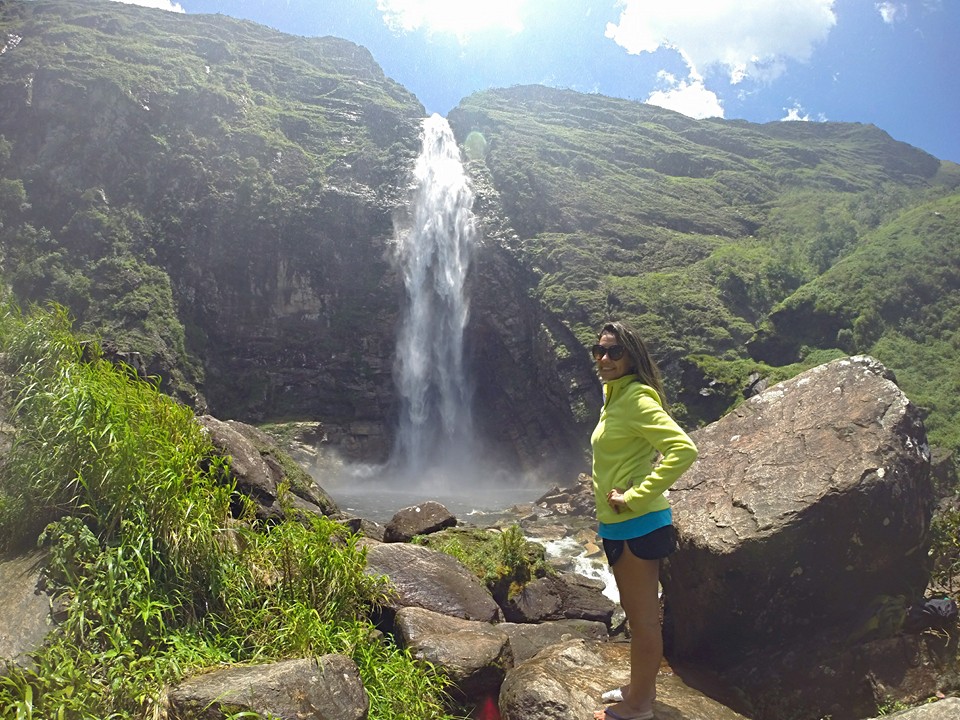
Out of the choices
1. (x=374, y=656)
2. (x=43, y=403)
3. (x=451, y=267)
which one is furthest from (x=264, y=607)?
(x=451, y=267)

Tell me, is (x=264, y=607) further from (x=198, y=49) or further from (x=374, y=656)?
(x=198, y=49)

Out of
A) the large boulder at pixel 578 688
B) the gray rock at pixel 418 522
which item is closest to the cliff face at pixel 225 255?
the gray rock at pixel 418 522

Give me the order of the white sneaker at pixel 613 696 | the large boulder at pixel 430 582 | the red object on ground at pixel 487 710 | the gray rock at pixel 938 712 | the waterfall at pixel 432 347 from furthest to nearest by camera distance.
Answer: the waterfall at pixel 432 347 < the large boulder at pixel 430 582 < the red object on ground at pixel 487 710 < the white sneaker at pixel 613 696 < the gray rock at pixel 938 712

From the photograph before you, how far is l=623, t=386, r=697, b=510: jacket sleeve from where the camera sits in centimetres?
359

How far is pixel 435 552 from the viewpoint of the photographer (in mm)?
7758

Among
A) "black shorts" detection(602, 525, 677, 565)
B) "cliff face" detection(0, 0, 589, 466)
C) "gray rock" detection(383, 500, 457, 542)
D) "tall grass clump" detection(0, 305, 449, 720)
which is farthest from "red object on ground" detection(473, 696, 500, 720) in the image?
"cliff face" detection(0, 0, 589, 466)

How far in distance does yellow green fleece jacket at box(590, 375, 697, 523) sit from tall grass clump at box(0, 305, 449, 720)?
230 cm

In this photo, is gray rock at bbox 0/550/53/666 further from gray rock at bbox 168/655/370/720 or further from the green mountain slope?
the green mountain slope

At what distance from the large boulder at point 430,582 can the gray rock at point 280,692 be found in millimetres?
2305

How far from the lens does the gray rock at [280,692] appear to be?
3.60m

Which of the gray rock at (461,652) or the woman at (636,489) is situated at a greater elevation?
the woman at (636,489)

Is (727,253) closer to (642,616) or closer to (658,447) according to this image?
(658,447)

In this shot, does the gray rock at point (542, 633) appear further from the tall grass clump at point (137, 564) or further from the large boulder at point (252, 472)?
the large boulder at point (252, 472)

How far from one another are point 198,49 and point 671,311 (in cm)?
5678
